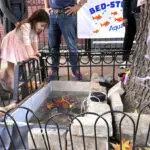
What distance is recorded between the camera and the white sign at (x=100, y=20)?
641 cm

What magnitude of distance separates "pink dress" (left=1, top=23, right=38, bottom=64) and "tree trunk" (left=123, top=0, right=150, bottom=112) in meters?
1.59

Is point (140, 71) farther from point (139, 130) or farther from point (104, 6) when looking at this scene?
point (104, 6)

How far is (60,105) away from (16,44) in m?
1.08

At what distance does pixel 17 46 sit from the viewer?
393cm

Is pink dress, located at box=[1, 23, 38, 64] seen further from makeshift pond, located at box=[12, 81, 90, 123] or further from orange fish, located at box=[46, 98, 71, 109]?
orange fish, located at box=[46, 98, 71, 109]

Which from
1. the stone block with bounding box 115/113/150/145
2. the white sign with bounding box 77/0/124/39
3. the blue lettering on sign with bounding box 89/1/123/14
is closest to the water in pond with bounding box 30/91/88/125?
the stone block with bounding box 115/113/150/145

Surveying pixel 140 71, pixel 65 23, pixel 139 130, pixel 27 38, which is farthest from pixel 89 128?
pixel 65 23

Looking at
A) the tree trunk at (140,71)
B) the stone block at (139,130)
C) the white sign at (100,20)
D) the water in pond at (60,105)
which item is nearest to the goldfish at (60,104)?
the water in pond at (60,105)

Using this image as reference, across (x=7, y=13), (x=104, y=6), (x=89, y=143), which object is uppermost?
(x=104, y=6)

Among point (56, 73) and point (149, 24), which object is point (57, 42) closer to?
point (56, 73)

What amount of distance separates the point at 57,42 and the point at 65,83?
1226 mm

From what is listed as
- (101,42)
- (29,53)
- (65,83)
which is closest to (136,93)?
(65,83)

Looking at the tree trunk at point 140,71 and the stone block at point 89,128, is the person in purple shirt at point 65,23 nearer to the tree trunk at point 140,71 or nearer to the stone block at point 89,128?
the tree trunk at point 140,71

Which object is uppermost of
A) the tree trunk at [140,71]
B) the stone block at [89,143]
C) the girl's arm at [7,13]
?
the girl's arm at [7,13]
